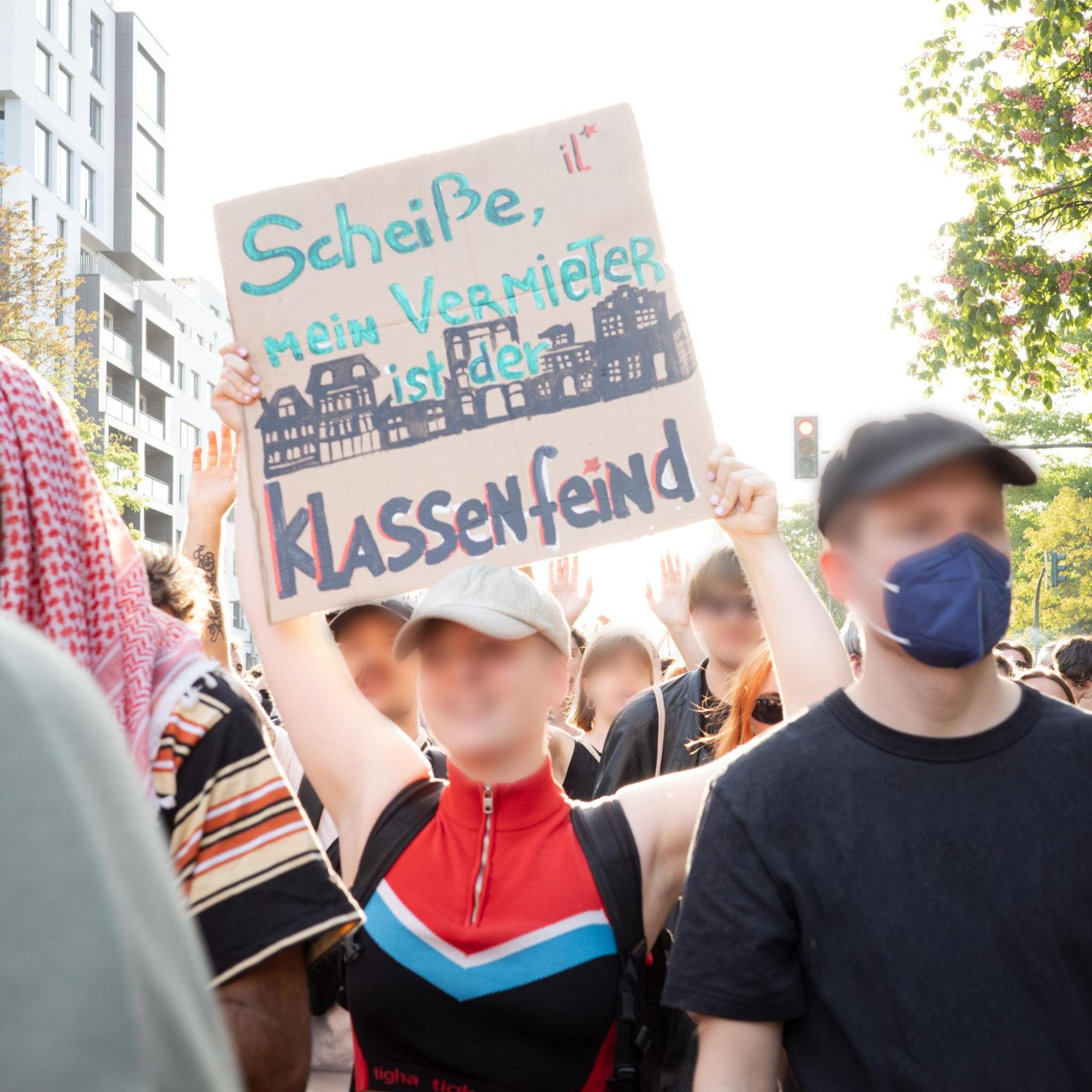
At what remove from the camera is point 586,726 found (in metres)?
6.87

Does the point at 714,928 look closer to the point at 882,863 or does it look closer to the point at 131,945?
the point at 882,863

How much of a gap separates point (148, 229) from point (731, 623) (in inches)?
2105

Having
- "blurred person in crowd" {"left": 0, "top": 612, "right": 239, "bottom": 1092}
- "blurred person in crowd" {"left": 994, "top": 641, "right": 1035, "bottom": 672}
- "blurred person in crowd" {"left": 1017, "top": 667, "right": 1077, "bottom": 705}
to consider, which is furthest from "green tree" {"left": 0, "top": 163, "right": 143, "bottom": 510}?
"blurred person in crowd" {"left": 0, "top": 612, "right": 239, "bottom": 1092}

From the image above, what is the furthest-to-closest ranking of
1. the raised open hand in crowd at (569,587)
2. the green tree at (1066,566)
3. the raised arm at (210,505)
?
the green tree at (1066,566) < the raised open hand in crowd at (569,587) < the raised arm at (210,505)

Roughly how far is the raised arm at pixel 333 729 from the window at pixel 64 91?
1863 inches

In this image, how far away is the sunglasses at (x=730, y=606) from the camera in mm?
4359

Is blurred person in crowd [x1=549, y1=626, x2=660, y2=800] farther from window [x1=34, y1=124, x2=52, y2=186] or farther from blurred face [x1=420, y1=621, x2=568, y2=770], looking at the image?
window [x1=34, y1=124, x2=52, y2=186]

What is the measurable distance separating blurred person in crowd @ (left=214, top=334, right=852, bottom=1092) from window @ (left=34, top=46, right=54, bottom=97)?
4543 centimetres

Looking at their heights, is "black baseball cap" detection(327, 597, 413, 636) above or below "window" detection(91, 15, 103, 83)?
below

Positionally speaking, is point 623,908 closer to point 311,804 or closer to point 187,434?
point 311,804

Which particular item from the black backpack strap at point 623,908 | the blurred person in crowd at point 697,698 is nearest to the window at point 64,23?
the blurred person in crowd at point 697,698

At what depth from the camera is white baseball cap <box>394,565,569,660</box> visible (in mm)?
2664

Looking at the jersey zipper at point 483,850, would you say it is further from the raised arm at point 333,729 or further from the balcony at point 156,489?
the balcony at point 156,489

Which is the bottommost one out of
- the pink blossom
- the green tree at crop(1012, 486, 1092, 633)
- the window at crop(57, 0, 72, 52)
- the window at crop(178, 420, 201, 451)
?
the green tree at crop(1012, 486, 1092, 633)
